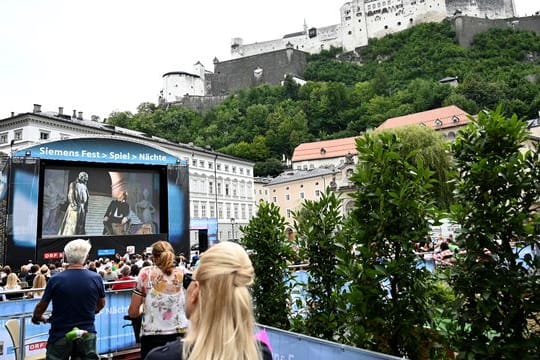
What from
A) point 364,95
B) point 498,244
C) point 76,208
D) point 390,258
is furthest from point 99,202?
point 364,95

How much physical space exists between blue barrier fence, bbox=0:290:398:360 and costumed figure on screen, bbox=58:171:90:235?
41.2 feet

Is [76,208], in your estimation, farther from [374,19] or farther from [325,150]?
[374,19]

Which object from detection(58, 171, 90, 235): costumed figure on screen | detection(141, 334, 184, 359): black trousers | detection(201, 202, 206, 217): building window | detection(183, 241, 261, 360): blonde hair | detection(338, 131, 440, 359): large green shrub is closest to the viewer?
detection(183, 241, 261, 360): blonde hair

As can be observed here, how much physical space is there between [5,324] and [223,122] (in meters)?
83.8

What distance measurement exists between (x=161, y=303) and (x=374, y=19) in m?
110

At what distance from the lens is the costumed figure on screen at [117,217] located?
782 inches

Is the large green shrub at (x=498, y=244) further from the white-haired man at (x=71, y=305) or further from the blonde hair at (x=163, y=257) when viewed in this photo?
the white-haired man at (x=71, y=305)

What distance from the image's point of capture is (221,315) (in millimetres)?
1728

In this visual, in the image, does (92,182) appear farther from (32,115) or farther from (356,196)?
(32,115)

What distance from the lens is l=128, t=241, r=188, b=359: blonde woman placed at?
416cm

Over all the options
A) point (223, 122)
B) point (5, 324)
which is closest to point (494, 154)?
point (5, 324)

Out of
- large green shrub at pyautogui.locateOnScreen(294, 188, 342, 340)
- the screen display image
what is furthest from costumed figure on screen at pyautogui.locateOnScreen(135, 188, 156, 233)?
large green shrub at pyautogui.locateOnScreen(294, 188, 342, 340)

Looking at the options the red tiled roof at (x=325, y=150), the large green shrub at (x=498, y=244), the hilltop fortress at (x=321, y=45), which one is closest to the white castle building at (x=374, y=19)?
the hilltop fortress at (x=321, y=45)

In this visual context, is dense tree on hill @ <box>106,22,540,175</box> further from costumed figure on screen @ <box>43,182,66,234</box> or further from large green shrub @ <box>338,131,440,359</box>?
large green shrub @ <box>338,131,440,359</box>
